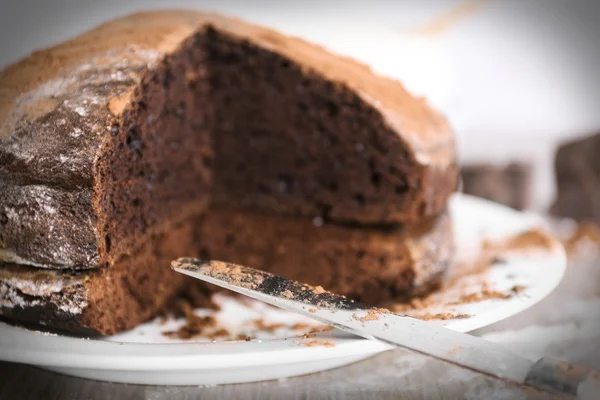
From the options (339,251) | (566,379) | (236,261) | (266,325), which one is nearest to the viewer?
(566,379)

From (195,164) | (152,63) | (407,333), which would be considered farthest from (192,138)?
(407,333)

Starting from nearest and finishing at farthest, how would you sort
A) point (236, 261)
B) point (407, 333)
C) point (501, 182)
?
point (407, 333) < point (236, 261) < point (501, 182)

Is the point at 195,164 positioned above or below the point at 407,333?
above

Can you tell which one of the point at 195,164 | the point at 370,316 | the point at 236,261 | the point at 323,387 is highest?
the point at 195,164

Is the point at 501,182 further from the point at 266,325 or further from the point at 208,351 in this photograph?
the point at 208,351

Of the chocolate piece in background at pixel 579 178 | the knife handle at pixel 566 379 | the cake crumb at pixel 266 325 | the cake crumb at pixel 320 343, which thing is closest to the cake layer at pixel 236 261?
the cake crumb at pixel 266 325

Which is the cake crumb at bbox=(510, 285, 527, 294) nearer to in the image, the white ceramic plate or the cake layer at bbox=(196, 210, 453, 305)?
the white ceramic plate
